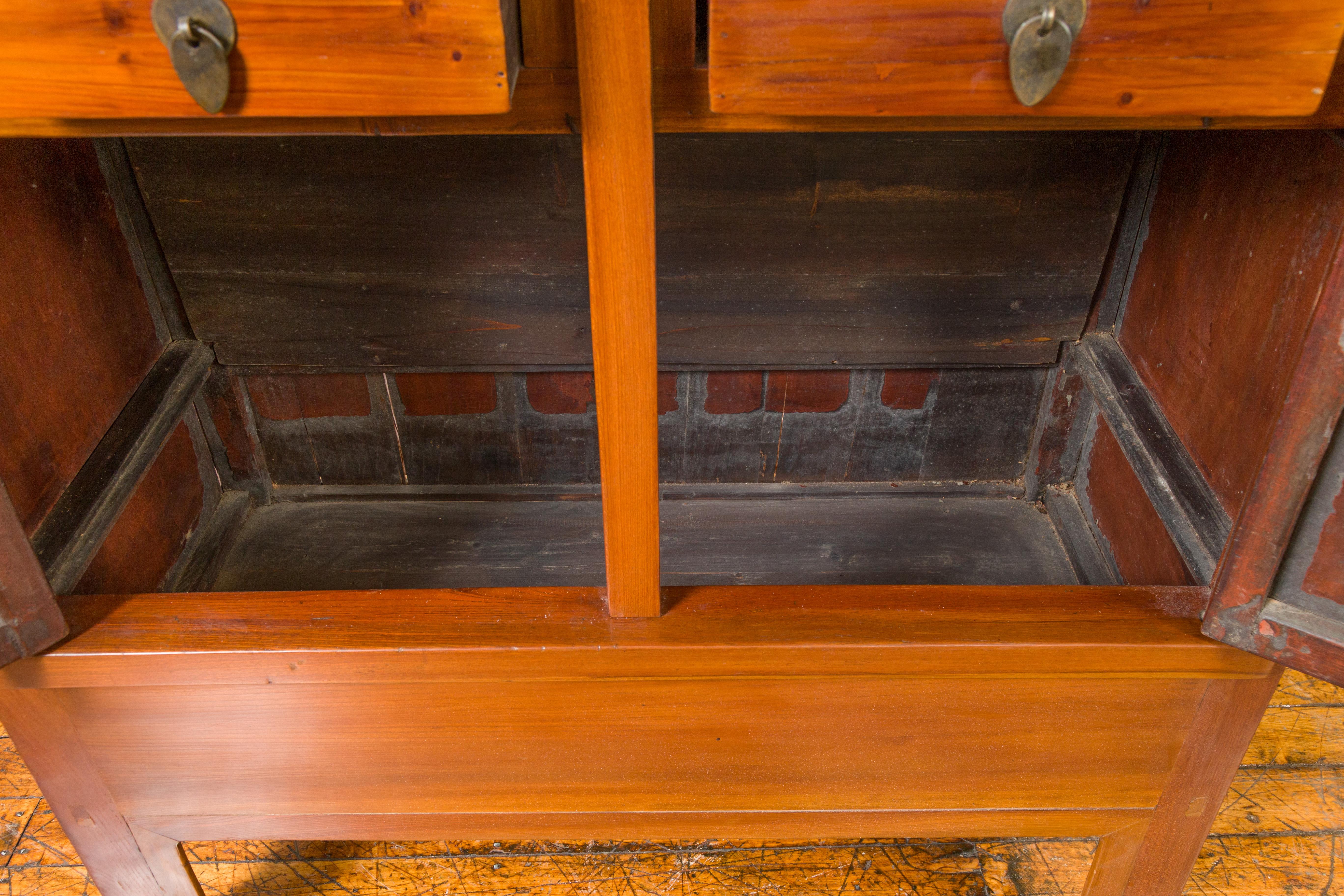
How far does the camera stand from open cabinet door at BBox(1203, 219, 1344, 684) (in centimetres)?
76

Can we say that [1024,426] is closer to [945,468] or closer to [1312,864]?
[945,468]

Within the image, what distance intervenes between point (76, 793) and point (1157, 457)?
1.42 m

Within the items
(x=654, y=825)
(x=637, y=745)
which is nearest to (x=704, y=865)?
(x=654, y=825)

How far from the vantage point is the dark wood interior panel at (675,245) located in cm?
131

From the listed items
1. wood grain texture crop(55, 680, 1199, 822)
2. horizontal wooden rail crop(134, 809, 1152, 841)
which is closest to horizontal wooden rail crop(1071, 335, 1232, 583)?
wood grain texture crop(55, 680, 1199, 822)

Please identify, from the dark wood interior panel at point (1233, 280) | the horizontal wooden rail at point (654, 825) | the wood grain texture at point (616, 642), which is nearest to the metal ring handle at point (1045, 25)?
the dark wood interior panel at point (1233, 280)

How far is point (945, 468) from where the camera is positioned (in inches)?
62.3

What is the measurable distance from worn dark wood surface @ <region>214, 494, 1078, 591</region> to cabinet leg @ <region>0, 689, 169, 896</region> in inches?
15.7

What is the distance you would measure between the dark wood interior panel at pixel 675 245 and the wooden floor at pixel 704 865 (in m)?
0.74

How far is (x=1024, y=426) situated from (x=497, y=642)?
103 centimetres

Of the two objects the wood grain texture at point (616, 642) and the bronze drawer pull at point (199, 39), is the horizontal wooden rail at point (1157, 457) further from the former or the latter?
the bronze drawer pull at point (199, 39)

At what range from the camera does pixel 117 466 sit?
46.3 inches

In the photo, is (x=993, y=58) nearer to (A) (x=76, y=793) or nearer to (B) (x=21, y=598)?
(B) (x=21, y=598)

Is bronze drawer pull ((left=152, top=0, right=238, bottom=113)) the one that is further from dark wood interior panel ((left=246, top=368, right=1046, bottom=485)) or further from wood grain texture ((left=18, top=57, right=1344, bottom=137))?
dark wood interior panel ((left=246, top=368, right=1046, bottom=485))
